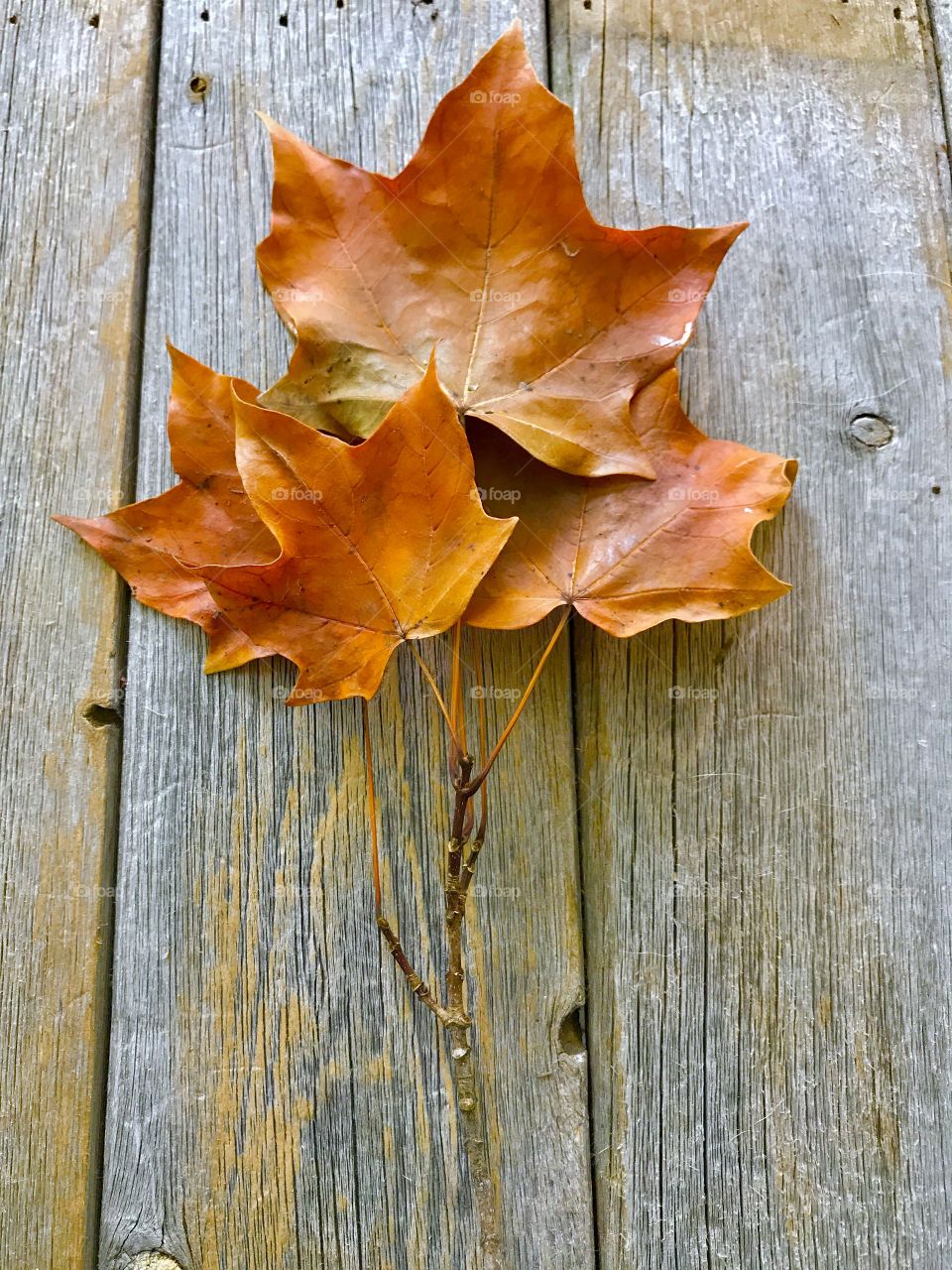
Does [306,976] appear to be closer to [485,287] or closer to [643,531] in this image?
[643,531]

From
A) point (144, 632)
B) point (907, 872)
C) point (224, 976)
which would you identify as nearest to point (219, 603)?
point (144, 632)

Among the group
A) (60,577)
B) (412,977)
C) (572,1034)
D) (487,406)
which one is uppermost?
(487,406)

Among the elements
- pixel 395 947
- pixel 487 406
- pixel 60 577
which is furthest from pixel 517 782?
pixel 60 577

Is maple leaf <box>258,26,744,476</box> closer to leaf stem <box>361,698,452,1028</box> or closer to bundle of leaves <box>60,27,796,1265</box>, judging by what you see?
bundle of leaves <box>60,27,796,1265</box>

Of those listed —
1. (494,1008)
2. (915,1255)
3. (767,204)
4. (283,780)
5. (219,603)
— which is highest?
(767,204)

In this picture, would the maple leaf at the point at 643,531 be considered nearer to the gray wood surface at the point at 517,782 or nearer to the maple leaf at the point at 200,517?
the gray wood surface at the point at 517,782

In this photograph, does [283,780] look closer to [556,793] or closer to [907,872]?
[556,793]

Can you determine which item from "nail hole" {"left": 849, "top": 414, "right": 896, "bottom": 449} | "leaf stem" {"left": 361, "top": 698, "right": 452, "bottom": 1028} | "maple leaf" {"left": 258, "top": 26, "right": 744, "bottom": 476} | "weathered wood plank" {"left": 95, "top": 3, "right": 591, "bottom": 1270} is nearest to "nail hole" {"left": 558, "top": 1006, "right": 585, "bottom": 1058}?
"weathered wood plank" {"left": 95, "top": 3, "right": 591, "bottom": 1270}
